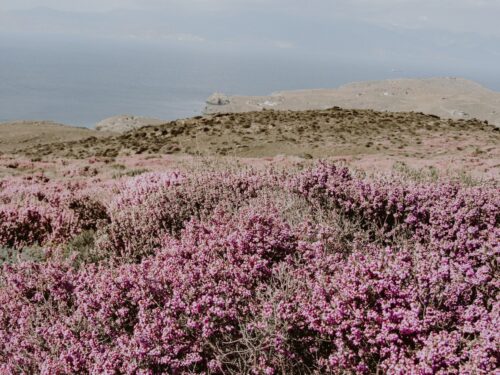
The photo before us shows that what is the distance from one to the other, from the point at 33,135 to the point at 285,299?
57.2 m

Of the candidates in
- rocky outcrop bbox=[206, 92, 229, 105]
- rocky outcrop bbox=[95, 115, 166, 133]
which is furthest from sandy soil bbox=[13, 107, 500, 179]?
rocky outcrop bbox=[206, 92, 229, 105]

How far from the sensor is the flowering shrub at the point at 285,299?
3.24 metres

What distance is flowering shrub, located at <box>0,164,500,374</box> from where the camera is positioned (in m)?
3.24

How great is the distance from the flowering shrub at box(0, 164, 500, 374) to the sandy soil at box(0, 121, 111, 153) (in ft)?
152

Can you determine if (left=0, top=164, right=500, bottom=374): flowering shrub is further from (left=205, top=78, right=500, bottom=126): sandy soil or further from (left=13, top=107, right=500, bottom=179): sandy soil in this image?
(left=205, top=78, right=500, bottom=126): sandy soil

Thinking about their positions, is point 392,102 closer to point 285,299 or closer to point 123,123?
point 123,123

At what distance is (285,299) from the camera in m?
3.70

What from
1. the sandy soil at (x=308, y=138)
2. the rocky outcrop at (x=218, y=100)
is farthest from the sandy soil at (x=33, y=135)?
the rocky outcrop at (x=218, y=100)

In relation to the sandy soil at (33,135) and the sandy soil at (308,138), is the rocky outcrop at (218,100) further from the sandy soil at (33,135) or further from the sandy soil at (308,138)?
the sandy soil at (308,138)

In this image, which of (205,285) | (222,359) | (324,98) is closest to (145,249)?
(205,285)

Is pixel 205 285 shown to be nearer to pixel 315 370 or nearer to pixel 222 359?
pixel 222 359

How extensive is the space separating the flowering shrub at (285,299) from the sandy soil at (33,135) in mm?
46329

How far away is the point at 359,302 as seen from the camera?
350 cm

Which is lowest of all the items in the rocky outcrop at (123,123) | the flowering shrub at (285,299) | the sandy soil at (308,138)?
the rocky outcrop at (123,123)
